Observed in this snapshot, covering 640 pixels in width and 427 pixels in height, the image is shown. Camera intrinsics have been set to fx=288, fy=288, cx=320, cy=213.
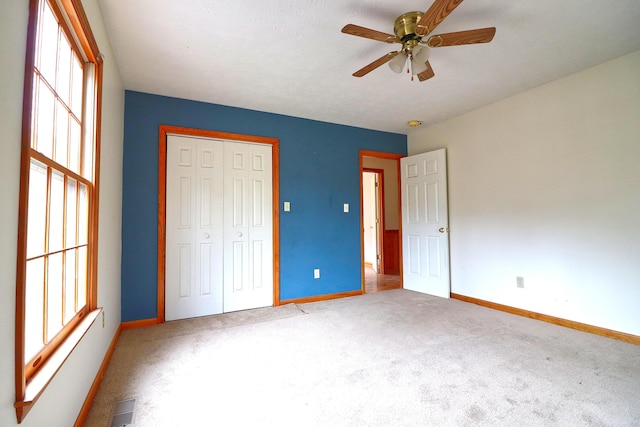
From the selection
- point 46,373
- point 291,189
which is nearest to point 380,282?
point 291,189

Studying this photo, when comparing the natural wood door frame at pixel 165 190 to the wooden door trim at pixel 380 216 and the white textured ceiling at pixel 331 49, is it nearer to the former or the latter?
the white textured ceiling at pixel 331 49

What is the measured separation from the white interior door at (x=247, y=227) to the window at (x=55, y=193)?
1.56 m

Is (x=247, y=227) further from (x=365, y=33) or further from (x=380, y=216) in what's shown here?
(x=380, y=216)

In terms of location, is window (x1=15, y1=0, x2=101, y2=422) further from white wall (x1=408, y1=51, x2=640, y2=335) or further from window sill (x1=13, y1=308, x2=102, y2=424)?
white wall (x1=408, y1=51, x2=640, y2=335)

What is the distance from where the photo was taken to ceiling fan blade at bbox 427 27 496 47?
1734 mm

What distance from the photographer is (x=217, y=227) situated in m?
3.24

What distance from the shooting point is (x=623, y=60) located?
2420mm

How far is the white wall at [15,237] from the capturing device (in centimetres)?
83

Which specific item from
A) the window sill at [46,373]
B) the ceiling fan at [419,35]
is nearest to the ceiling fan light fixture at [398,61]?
the ceiling fan at [419,35]

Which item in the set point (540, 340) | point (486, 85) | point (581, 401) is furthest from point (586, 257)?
point (486, 85)

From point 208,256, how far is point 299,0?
8.34 feet

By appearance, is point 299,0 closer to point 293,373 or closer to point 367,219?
point 293,373

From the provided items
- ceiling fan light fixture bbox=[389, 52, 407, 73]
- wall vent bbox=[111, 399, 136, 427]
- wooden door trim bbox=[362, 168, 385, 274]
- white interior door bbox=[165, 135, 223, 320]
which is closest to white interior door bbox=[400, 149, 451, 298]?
wooden door trim bbox=[362, 168, 385, 274]

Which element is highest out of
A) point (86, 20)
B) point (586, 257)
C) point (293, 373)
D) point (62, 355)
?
point (86, 20)
